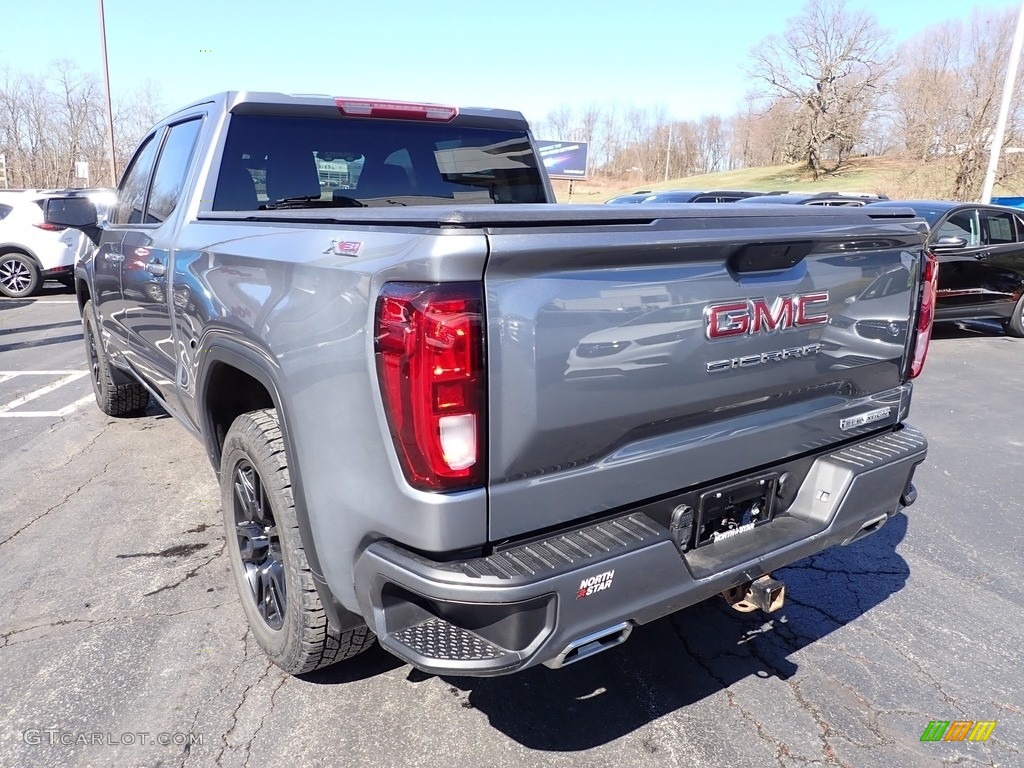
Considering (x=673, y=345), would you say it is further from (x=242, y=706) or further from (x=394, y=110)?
(x=394, y=110)

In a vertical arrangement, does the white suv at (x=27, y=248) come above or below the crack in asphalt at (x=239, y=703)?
above

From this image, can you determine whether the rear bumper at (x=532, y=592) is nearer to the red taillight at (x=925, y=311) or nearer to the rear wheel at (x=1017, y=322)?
the red taillight at (x=925, y=311)

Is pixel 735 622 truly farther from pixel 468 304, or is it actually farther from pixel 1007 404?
pixel 1007 404

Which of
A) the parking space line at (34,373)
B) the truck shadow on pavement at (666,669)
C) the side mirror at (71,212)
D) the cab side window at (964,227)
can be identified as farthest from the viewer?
the cab side window at (964,227)

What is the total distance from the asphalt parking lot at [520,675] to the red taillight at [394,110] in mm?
2275

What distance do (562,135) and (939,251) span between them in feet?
236

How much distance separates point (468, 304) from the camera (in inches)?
68.3

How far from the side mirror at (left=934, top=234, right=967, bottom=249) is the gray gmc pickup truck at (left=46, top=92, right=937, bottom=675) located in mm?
6326

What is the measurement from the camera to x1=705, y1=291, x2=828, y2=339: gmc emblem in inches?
83.3

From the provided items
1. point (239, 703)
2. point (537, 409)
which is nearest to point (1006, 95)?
point (537, 409)

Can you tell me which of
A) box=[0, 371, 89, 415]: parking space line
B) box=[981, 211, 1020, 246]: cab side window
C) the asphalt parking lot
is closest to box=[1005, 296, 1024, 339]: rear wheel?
box=[981, 211, 1020, 246]: cab side window

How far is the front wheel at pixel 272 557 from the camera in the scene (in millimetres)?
2354

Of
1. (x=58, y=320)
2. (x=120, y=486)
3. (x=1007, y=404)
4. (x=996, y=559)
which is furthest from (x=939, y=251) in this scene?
(x=58, y=320)

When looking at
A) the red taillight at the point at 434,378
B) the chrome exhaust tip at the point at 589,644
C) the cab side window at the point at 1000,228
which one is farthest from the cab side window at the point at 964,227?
the red taillight at the point at 434,378
